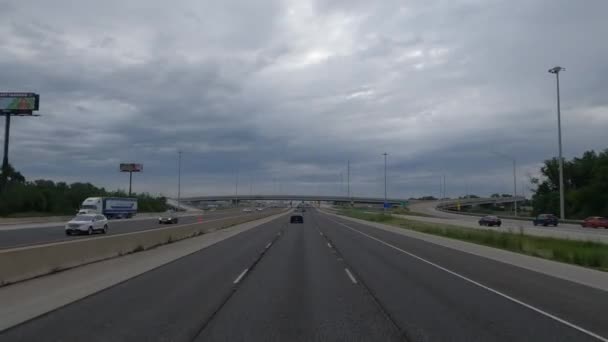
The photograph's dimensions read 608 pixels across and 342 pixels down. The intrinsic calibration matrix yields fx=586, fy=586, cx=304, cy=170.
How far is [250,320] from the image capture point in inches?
403

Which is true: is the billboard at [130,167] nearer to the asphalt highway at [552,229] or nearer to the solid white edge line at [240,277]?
the asphalt highway at [552,229]

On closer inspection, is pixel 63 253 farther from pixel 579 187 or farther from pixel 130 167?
pixel 130 167

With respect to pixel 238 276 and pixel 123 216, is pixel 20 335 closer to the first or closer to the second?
pixel 238 276

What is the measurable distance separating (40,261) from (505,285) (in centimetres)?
1281

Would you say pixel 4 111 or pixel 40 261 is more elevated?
pixel 4 111

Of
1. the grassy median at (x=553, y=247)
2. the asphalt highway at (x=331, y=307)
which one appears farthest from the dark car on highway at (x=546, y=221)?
the asphalt highway at (x=331, y=307)

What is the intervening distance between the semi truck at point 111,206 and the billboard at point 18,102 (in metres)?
18.0

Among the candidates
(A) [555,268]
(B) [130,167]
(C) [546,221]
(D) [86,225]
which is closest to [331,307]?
(A) [555,268]

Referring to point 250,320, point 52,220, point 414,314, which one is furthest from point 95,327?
point 52,220

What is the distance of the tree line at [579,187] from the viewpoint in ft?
297

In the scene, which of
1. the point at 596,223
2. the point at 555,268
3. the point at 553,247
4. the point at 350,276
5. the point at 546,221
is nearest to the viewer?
the point at 350,276

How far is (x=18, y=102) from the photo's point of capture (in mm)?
83250

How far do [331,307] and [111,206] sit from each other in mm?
71014

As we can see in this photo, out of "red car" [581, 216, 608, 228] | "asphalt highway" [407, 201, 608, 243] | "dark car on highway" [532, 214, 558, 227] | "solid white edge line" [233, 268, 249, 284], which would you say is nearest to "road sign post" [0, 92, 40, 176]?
"asphalt highway" [407, 201, 608, 243]
